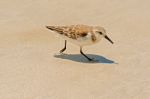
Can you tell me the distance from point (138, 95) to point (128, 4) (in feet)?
18.8

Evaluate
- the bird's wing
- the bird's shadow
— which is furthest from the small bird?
the bird's shadow

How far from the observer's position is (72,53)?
9.77 metres

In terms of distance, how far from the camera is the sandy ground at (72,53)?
25.6ft

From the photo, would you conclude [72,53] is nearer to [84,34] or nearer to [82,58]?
[82,58]

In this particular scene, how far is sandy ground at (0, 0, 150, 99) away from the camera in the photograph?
7809 millimetres

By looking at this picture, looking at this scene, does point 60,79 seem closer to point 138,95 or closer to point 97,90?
point 97,90

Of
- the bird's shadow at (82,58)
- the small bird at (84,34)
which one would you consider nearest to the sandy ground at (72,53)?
the bird's shadow at (82,58)

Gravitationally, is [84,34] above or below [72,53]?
above

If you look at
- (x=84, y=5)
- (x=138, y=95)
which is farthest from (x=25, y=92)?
(x=84, y=5)

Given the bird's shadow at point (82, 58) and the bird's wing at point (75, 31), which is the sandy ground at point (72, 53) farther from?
the bird's wing at point (75, 31)

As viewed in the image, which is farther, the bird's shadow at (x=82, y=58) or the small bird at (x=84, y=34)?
the bird's shadow at (x=82, y=58)

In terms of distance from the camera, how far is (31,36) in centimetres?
1074

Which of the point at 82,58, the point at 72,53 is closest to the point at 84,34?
the point at 82,58

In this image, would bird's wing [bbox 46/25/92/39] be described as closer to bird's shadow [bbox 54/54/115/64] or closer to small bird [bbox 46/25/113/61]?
small bird [bbox 46/25/113/61]
